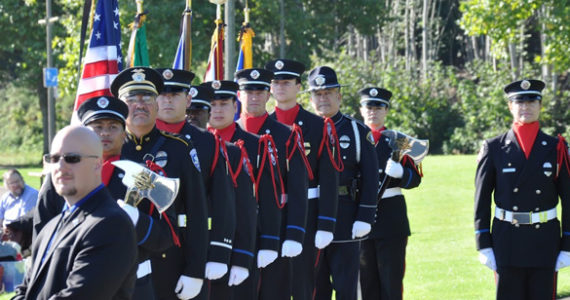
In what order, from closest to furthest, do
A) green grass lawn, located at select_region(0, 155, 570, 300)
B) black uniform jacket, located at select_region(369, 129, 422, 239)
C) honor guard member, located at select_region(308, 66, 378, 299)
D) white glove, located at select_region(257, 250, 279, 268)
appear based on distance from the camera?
white glove, located at select_region(257, 250, 279, 268), honor guard member, located at select_region(308, 66, 378, 299), black uniform jacket, located at select_region(369, 129, 422, 239), green grass lawn, located at select_region(0, 155, 570, 300)

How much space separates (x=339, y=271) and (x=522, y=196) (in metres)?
1.56

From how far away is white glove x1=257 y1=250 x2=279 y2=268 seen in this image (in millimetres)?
6754

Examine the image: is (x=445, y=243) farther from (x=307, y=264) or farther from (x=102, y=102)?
(x=102, y=102)

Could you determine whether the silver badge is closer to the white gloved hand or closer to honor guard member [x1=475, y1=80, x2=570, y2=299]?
the white gloved hand

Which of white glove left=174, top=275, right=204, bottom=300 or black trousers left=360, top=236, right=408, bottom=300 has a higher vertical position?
white glove left=174, top=275, right=204, bottom=300

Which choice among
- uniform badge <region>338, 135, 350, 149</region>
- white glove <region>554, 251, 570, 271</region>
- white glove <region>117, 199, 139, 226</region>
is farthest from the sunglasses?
white glove <region>554, 251, 570, 271</region>

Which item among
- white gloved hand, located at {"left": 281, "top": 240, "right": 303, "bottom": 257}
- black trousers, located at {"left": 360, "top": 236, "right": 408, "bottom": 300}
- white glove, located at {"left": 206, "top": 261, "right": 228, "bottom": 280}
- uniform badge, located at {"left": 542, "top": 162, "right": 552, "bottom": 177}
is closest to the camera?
white glove, located at {"left": 206, "top": 261, "right": 228, "bottom": 280}

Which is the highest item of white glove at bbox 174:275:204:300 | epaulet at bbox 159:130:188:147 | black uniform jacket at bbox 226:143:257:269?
epaulet at bbox 159:130:188:147

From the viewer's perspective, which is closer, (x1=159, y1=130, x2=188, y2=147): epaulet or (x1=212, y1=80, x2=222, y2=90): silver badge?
(x1=159, y1=130, x2=188, y2=147): epaulet

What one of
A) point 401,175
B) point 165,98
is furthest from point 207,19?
point 165,98

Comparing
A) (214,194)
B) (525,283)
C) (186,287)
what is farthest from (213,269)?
A: (525,283)

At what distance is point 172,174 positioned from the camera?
207 inches

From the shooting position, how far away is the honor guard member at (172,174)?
17.3 feet

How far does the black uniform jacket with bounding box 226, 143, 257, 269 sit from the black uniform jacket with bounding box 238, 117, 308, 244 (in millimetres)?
705
